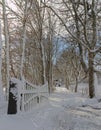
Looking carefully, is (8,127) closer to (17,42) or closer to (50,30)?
(50,30)

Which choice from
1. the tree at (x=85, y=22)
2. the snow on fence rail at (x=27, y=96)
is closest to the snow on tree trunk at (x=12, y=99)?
the snow on fence rail at (x=27, y=96)

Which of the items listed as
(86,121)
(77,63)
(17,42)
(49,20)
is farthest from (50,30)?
(86,121)

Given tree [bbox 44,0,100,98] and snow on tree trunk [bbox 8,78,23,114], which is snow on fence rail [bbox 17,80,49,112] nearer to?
snow on tree trunk [bbox 8,78,23,114]

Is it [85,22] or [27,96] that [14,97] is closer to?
[27,96]

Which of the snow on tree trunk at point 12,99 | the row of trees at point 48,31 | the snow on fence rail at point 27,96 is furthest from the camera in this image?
the row of trees at point 48,31

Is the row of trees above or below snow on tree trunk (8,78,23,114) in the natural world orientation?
above

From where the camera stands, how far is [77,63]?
120 ft

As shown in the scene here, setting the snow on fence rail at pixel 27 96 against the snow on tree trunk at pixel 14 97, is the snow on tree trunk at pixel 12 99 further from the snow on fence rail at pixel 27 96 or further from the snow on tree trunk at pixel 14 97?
the snow on fence rail at pixel 27 96

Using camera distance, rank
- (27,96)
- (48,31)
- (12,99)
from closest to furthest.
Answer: (12,99) → (27,96) → (48,31)

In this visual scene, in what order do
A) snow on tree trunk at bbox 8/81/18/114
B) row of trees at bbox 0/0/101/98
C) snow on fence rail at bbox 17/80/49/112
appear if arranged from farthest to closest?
row of trees at bbox 0/0/101/98, snow on fence rail at bbox 17/80/49/112, snow on tree trunk at bbox 8/81/18/114

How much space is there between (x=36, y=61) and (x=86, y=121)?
22.0 meters

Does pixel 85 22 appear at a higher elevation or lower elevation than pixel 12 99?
higher

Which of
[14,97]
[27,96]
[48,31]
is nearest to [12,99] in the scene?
[14,97]

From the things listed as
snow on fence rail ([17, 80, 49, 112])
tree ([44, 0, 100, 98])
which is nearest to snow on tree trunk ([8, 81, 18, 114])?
snow on fence rail ([17, 80, 49, 112])
